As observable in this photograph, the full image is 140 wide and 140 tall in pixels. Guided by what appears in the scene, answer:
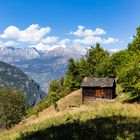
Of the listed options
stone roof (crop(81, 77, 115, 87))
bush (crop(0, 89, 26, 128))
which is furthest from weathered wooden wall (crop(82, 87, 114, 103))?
bush (crop(0, 89, 26, 128))

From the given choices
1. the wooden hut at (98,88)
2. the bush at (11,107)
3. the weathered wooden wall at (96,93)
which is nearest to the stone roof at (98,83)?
the wooden hut at (98,88)

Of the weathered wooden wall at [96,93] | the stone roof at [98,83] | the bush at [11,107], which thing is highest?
the stone roof at [98,83]

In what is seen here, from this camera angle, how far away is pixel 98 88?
79.3 meters

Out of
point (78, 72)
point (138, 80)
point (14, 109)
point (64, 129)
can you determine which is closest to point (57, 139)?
point (64, 129)

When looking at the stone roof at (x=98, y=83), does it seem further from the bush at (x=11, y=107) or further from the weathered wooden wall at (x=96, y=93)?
the bush at (x=11, y=107)

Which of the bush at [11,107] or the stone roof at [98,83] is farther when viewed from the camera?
the bush at [11,107]

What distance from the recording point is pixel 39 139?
14.8 m

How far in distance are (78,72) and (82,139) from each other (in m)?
109

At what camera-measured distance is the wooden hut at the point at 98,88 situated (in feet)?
259

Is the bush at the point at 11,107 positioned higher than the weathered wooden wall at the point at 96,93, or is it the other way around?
the weathered wooden wall at the point at 96,93

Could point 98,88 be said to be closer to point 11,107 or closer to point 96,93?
point 96,93

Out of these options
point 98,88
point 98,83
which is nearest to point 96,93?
point 98,88

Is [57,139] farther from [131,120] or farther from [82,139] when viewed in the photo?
[131,120]

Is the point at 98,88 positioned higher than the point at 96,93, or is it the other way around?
the point at 98,88
